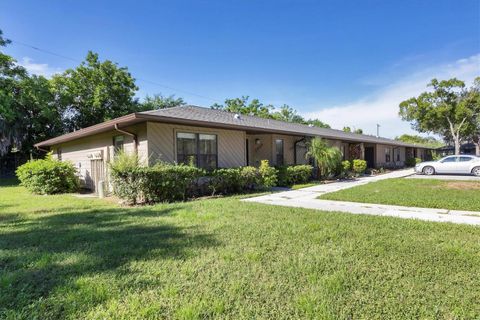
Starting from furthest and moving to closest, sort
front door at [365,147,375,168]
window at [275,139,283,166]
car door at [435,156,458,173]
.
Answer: front door at [365,147,375,168]
car door at [435,156,458,173]
window at [275,139,283,166]

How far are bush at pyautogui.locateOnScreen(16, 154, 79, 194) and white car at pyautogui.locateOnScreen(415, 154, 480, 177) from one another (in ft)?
68.7

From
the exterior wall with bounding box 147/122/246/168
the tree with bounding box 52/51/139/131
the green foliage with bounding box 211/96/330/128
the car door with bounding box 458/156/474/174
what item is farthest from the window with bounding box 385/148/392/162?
the tree with bounding box 52/51/139/131

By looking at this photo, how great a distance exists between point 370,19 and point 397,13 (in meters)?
1.00

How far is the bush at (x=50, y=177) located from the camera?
1162 cm

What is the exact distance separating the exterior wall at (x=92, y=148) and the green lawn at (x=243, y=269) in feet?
14.2

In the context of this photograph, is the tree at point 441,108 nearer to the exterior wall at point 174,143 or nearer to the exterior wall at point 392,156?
the exterior wall at point 392,156

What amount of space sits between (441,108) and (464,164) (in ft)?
65.2

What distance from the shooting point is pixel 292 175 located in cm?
1273

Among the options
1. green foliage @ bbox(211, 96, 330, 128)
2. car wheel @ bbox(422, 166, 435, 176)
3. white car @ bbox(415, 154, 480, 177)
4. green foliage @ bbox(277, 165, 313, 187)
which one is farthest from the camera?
green foliage @ bbox(211, 96, 330, 128)

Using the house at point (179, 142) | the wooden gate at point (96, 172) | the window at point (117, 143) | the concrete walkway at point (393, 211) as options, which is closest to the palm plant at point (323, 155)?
the house at point (179, 142)

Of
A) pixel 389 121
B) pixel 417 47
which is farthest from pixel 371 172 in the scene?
→ pixel 389 121

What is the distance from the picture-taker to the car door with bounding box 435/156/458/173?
16.6 metres

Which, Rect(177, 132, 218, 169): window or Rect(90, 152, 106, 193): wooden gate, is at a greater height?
Rect(177, 132, 218, 169): window

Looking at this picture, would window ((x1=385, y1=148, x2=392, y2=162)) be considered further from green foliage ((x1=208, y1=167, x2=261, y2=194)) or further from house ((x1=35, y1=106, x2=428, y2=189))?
green foliage ((x1=208, y1=167, x2=261, y2=194))
